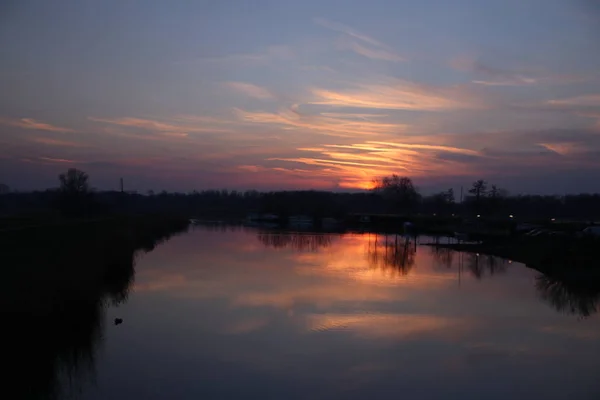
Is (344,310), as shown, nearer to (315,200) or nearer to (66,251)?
(66,251)

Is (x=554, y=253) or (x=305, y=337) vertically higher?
(x=554, y=253)

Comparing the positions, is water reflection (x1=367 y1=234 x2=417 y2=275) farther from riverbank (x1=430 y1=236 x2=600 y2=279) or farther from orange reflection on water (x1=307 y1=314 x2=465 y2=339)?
orange reflection on water (x1=307 y1=314 x2=465 y2=339)

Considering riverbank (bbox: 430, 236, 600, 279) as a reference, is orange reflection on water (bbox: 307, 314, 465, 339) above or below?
below

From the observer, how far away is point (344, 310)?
1731cm

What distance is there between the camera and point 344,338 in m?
13.9

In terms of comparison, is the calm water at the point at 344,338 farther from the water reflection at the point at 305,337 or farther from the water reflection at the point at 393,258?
the water reflection at the point at 393,258

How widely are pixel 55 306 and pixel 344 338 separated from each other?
7.68m

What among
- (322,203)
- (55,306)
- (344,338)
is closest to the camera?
(344,338)

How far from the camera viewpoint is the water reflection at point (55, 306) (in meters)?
10.4

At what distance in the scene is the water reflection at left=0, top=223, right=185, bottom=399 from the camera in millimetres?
10398

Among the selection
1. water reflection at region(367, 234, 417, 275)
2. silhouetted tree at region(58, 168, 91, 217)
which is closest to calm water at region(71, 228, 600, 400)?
water reflection at region(367, 234, 417, 275)

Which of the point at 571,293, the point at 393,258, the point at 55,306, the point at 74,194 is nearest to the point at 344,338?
the point at 55,306

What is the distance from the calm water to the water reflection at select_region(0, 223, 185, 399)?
0.43m

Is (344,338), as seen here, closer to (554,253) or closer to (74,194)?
(554,253)
